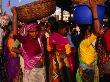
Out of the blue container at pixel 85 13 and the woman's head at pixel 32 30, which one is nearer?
the blue container at pixel 85 13

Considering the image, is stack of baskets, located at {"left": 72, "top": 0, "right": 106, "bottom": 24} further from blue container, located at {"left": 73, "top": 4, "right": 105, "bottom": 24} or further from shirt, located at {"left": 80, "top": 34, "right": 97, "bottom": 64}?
shirt, located at {"left": 80, "top": 34, "right": 97, "bottom": 64}

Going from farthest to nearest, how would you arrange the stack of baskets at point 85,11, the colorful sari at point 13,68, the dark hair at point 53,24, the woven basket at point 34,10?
the dark hair at point 53,24 → the colorful sari at point 13,68 → the woven basket at point 34,10 → the stack of baskets at point 85,11

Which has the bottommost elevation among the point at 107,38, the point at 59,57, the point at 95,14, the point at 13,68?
the point at 13,68

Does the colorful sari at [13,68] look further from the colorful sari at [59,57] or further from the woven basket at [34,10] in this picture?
the woven basket at [34,10]

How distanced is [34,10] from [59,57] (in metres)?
1.63

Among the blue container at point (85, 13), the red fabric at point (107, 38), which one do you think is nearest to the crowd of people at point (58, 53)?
→ the red fabric at point (107, 38)

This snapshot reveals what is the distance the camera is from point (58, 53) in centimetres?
923

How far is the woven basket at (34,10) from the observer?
7961 millimetres

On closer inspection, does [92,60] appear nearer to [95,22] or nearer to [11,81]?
[95,22]

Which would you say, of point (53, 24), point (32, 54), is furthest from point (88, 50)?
point (53, 24)

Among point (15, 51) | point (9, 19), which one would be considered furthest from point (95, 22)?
point (9, 19)

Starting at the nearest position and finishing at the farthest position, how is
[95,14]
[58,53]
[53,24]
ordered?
[95,14]
[58,53]
[53,24]

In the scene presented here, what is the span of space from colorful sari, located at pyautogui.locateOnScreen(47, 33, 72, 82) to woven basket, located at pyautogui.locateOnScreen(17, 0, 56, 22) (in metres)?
1.18

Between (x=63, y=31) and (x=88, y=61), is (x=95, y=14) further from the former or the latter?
(x=63, y=31)
